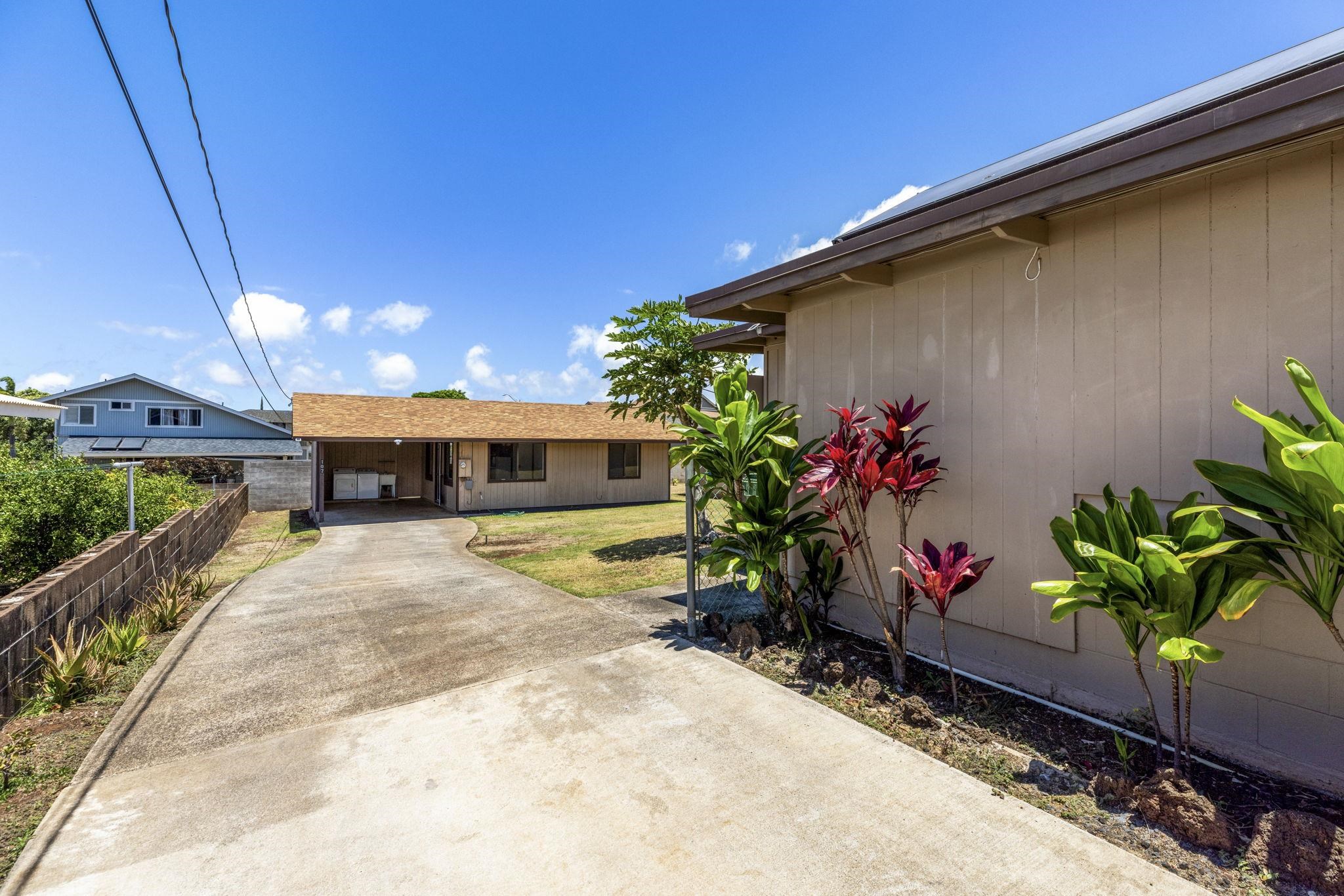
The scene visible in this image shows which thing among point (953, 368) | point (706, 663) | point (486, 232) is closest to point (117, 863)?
point (706, 663)

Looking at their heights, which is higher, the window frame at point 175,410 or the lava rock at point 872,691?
the window frame at point 175,410

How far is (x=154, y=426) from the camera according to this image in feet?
82.6

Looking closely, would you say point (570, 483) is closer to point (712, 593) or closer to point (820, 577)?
point (712, 593)

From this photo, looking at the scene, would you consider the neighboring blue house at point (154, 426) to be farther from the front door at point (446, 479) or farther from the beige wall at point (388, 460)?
the front door at point (446, 479)

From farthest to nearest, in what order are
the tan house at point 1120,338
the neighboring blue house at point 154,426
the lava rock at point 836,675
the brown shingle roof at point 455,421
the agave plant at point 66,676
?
1. the neighboring blue house at point 154,426
2. the brown shingle roof at point 455,421
3. the lava rock at point 836,675
4. the agave plant at point 66,676
5. the tan house at point 1120,338

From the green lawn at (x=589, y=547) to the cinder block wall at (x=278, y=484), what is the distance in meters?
6.52

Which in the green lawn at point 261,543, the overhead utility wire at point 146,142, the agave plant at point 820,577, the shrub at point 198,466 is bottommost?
the green lawn at point 261,543

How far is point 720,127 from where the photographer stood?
9641 millimetres

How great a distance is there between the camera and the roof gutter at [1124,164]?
2.32 m

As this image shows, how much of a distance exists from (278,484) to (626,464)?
1068 cm

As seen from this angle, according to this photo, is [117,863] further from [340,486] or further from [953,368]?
[340,486]

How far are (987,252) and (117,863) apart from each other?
5.80 metres

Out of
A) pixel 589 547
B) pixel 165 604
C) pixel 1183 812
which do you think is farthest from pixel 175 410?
pixel 1183 812

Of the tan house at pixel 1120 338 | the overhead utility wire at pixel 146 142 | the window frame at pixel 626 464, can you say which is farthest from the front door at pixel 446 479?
the tan house at pixel 1120 338
